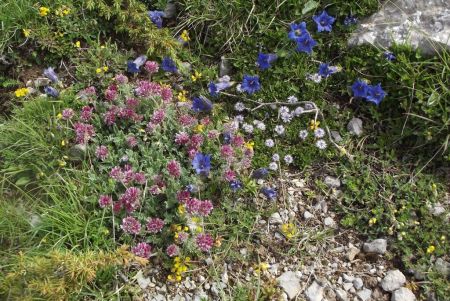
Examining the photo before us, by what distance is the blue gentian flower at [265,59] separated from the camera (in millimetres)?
4074

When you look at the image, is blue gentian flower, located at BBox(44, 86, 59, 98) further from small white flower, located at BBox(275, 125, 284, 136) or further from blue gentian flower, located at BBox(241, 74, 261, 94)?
small white flower, located at BBox(275, 125, 284, 136)

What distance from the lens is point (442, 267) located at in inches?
136

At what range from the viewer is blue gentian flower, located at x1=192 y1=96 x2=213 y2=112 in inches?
157

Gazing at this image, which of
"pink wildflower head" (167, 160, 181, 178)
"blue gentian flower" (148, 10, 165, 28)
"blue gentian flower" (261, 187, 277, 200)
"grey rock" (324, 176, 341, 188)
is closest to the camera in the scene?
"pink wildflower head" (167, 160, 181, 178)

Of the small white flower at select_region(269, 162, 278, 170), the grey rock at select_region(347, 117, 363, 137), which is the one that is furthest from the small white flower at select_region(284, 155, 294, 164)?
the grey rock at select_region(347, 117, 363, 137)

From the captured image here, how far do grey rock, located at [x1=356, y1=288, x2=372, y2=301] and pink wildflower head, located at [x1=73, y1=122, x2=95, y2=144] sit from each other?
2.09 m

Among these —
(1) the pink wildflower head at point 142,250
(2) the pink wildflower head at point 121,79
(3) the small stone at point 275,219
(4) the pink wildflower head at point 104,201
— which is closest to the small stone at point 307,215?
(3) the small stone at point 275,219

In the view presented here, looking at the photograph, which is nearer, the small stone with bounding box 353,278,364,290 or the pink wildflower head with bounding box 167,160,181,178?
the small stone with bounding box 353,278,364,290

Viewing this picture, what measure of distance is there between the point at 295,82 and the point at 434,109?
1.03 meters

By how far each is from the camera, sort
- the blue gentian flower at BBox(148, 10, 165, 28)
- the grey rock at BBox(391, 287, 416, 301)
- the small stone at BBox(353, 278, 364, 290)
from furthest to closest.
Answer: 1. the blue gentian flower at BBox(148, 10, 165, 28)
2. the small stone at BBox(353, 278, 364, 290)
3. the grey rock at BBox(391, 287, 416, 301)

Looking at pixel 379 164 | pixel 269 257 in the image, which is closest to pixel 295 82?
pixel 379 164

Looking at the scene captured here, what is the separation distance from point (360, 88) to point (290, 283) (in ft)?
4.97

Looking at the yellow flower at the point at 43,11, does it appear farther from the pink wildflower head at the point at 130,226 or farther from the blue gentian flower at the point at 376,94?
the blue gentian flower at the point at 376,94

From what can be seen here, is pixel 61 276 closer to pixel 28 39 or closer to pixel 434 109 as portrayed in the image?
pixel 28 39
